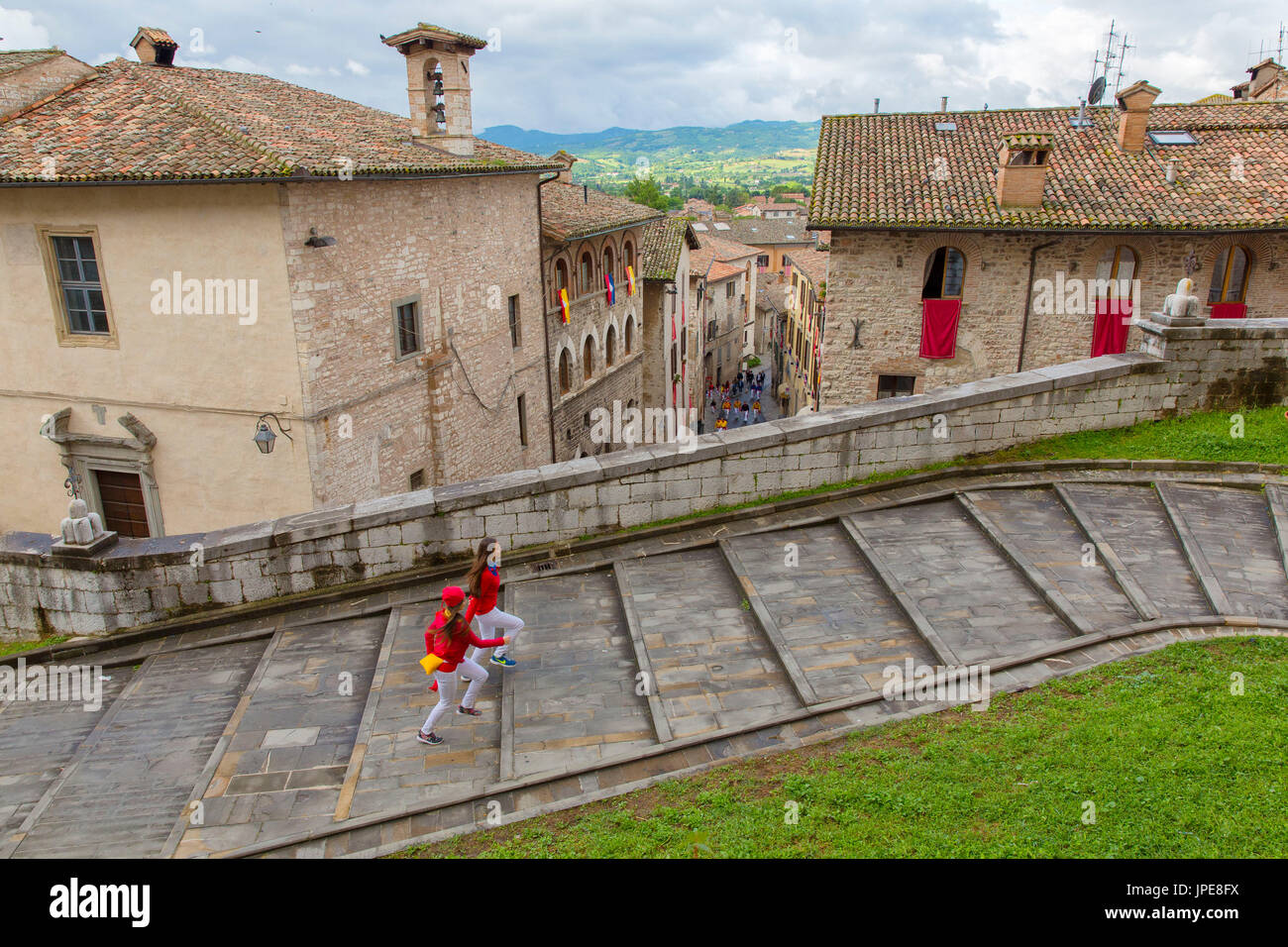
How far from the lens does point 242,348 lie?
42.0 ft

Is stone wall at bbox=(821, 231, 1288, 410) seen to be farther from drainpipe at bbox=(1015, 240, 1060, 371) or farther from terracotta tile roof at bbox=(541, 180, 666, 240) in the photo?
terracotta tile roof at bbox=(541, 180, 666, 240)

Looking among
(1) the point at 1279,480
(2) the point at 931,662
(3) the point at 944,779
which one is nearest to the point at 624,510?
(2) the point at 931,662

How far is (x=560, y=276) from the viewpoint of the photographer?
2238 centimetres


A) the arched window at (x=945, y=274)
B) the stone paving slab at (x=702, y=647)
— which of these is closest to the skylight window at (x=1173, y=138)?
the arched window at (x=945, y=274)

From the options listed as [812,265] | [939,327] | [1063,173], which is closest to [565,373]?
[939,327]

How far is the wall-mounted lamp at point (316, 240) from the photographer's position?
484 inches

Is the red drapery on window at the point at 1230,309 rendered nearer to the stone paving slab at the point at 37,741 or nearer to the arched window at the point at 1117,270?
the arched window at the point at 1117,270

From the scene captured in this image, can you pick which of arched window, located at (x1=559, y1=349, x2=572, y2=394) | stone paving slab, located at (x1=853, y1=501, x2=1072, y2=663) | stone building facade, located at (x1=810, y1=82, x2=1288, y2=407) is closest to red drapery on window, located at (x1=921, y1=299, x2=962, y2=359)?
stone building facade, located at (x1=810, y1=82, x2=1288, y2=407)

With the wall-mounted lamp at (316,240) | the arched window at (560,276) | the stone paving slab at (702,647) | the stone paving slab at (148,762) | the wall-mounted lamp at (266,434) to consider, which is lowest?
the stone paving slab at (148,762)

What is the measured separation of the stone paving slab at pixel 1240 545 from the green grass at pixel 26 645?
41.1 feet

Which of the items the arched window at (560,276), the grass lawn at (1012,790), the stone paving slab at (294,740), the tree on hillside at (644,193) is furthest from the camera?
the tree on hillside at (644,193)

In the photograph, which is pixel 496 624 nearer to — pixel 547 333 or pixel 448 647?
pixel 448 647

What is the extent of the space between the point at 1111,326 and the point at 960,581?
1265 centimetres

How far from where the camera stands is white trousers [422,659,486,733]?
699 cm
